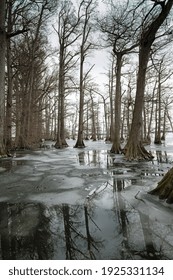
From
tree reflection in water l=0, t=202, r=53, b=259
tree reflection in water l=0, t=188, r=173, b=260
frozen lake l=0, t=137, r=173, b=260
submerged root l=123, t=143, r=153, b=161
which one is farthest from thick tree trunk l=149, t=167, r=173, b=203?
submerged root l=123, t=143, r=153, b=161

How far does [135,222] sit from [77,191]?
1.83m

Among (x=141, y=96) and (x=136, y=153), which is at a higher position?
(x=141, y=96)

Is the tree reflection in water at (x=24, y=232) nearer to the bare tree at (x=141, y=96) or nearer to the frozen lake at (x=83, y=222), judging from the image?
the frozen lake at (x=83, y=222)

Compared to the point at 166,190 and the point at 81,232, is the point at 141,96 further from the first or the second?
the point at 81,232

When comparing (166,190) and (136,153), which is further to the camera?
(136,153)

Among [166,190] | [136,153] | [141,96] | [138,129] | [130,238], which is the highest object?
[141,96]

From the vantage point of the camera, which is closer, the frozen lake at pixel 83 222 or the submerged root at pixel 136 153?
the frozen lake at pixel 83 222

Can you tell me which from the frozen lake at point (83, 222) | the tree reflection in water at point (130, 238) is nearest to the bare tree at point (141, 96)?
the frozen lake at point (83, 222)

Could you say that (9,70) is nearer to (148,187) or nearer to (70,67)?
(70,67)

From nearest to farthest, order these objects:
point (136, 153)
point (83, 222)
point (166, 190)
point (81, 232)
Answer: point (81, 232) → point (83, 222) → point (166, 190) → point (136, 153)

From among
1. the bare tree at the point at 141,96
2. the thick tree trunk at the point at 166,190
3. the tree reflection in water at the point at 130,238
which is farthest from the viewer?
the bare tree at the point at 141,96

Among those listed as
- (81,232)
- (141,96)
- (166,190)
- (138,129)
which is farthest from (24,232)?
(141,96)

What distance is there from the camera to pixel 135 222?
2.98m
